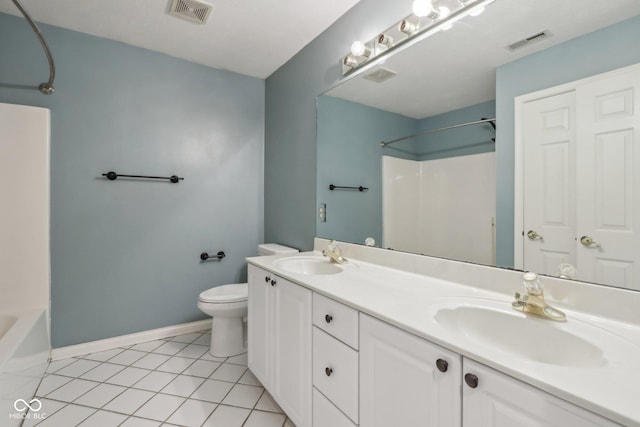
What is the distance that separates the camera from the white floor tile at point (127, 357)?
2.08m

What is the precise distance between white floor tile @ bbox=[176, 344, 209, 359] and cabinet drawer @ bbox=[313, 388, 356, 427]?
4.29ft

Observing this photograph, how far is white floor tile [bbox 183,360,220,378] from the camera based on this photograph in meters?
1.94

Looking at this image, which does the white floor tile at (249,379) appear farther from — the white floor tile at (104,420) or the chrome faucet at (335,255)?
the chrome faucet at (335,255)

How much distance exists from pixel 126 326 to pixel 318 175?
1934 mm

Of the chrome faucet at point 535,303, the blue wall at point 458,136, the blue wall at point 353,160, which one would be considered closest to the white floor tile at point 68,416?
the blue wall at point 353,160

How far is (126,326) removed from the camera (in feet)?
7.63

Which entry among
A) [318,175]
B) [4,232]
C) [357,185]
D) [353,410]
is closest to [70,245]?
[4,232]

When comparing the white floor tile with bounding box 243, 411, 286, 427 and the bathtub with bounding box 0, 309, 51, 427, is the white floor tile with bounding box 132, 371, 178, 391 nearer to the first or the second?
the bathtub with bounding box 0, 309, 51, 427

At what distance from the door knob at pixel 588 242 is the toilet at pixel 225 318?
1.69 metres

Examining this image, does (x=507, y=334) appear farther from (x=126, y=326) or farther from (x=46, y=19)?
(x=46, y=19)

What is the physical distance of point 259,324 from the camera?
1715 mm

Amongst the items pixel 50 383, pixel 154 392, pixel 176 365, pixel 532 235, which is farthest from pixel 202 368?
pixel 532 235

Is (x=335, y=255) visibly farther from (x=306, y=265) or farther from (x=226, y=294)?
(x=226, y=294)

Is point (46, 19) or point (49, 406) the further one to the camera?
point (46, 19)
